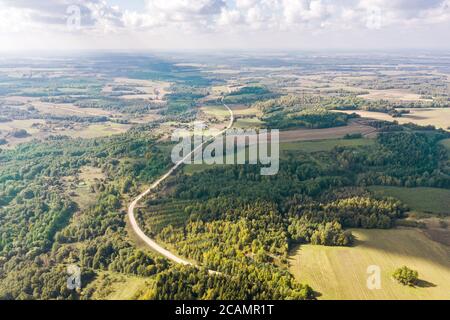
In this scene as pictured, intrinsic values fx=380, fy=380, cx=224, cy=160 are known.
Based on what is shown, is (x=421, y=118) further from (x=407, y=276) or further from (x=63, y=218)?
(x=63, y=218)

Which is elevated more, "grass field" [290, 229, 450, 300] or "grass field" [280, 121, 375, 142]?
"grass field" [280, 121, 375, 142]

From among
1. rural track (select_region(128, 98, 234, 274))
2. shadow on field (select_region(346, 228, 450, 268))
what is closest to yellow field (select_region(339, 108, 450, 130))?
rural track (select_region(128, 98, 234, 274))

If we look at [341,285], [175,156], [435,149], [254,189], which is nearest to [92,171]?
[175,156]

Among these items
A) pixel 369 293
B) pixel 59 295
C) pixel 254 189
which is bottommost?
pixel 59 295

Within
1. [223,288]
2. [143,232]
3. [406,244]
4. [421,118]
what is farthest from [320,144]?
[223,288]

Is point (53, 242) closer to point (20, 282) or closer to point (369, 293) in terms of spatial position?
point (20, 282)

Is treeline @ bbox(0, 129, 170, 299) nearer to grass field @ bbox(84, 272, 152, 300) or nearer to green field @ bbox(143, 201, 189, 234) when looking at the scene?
grass field @ bbox(84, 272, 152, 300)
